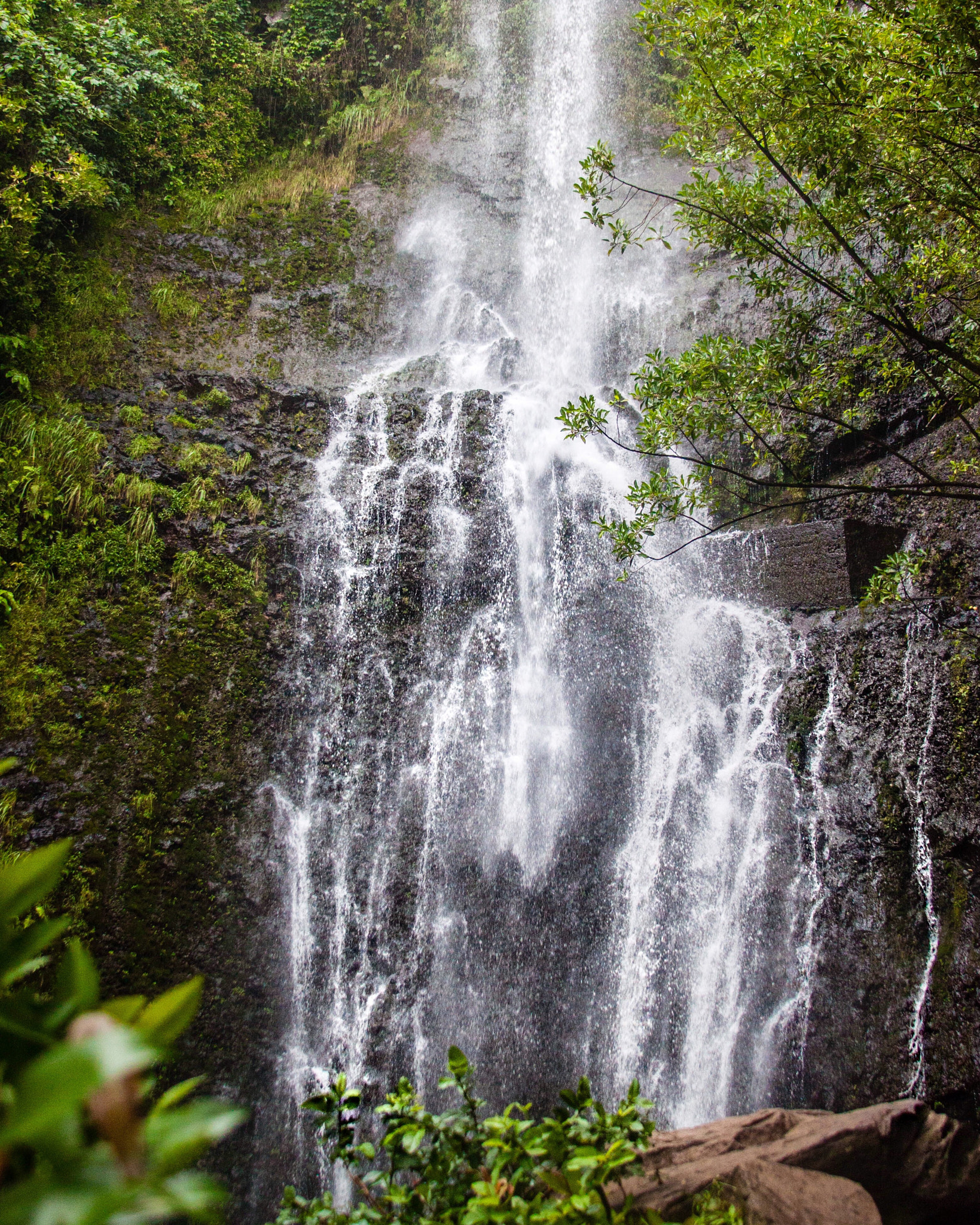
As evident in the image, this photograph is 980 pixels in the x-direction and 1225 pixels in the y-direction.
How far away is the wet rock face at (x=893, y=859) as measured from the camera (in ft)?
18.7

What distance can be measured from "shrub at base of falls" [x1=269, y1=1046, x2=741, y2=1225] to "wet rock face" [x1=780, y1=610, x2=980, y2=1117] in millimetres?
4490

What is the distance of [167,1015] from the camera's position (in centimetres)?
82

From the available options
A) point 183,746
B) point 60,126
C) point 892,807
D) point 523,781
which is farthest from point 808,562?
point 60,126

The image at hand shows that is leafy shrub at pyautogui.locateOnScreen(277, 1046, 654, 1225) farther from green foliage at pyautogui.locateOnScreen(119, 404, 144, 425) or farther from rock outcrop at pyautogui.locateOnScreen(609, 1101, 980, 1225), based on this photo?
green foliage at pyautogui.locateOnScreen(119, 404, 144, 425)

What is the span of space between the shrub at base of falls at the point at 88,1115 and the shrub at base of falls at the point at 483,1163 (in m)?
1.62

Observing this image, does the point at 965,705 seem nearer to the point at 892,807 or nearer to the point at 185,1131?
the point at 892,807

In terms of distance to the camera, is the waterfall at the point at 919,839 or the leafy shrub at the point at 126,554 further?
the leafy shrub at the point at 126,554

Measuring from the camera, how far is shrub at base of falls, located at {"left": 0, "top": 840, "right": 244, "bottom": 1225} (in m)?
0.64

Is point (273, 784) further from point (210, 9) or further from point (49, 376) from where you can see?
point (210, 9)

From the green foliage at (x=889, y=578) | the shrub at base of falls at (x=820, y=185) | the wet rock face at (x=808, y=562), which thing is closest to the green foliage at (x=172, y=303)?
the shrub at base of falls at (x=820, y=185)

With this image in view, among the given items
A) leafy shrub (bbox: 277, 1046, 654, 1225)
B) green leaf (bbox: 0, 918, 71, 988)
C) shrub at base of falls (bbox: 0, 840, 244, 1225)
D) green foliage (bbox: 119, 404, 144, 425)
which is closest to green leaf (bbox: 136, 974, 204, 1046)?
shrub at base of falls (bbox: 0, 840, 244, 1225)

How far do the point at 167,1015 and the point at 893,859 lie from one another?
7.28 m

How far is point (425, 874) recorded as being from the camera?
7.82 metres

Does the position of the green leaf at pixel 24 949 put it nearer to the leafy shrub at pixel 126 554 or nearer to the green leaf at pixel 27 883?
the green leaf at pixel 27 883
